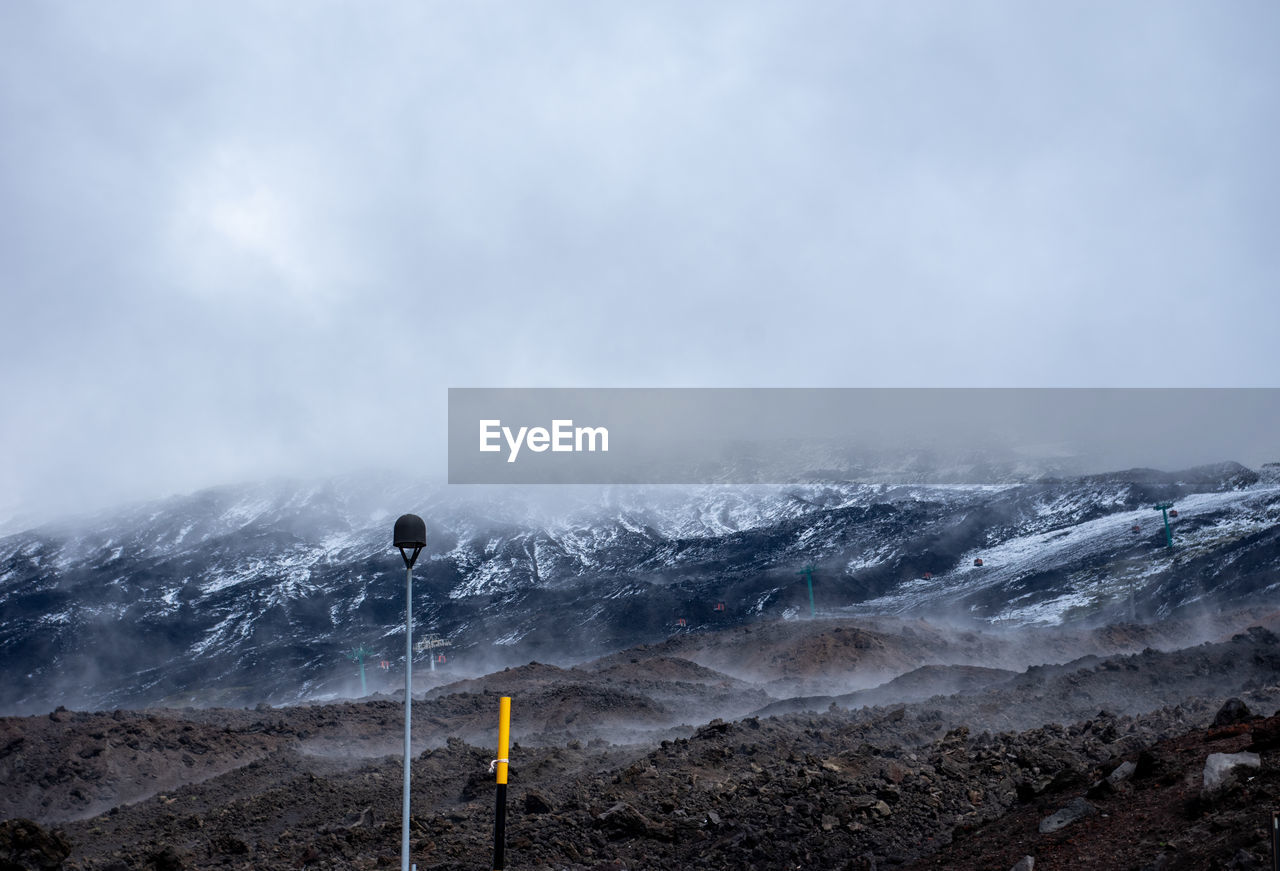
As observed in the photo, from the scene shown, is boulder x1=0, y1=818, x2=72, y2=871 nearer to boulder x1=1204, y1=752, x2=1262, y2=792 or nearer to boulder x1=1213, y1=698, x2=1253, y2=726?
boulder x1=1204, y1=752, x2=1262, y2=792

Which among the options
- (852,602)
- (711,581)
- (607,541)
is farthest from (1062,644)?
(607,541)

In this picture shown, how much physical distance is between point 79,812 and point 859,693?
1235 inches

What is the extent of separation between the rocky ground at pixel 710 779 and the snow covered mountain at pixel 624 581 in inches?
2020

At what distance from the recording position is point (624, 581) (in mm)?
141125

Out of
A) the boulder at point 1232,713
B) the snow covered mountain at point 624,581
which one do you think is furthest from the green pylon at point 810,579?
the boulder at point 1232,713

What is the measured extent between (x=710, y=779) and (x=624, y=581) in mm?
124474

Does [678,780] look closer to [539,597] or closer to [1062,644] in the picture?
[1062,644]

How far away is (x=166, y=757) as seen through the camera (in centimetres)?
3538

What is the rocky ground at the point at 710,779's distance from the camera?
9.63 m

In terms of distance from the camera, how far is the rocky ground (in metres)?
9.63

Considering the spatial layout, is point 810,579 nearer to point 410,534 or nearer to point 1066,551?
point 1066,551

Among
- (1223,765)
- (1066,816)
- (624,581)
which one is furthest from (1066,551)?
(1223,765)

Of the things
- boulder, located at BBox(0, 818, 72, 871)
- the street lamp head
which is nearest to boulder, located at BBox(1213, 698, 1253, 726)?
the street lamp head

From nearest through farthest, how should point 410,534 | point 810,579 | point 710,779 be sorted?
point 410,534 → point 710,779 → point 810,579
